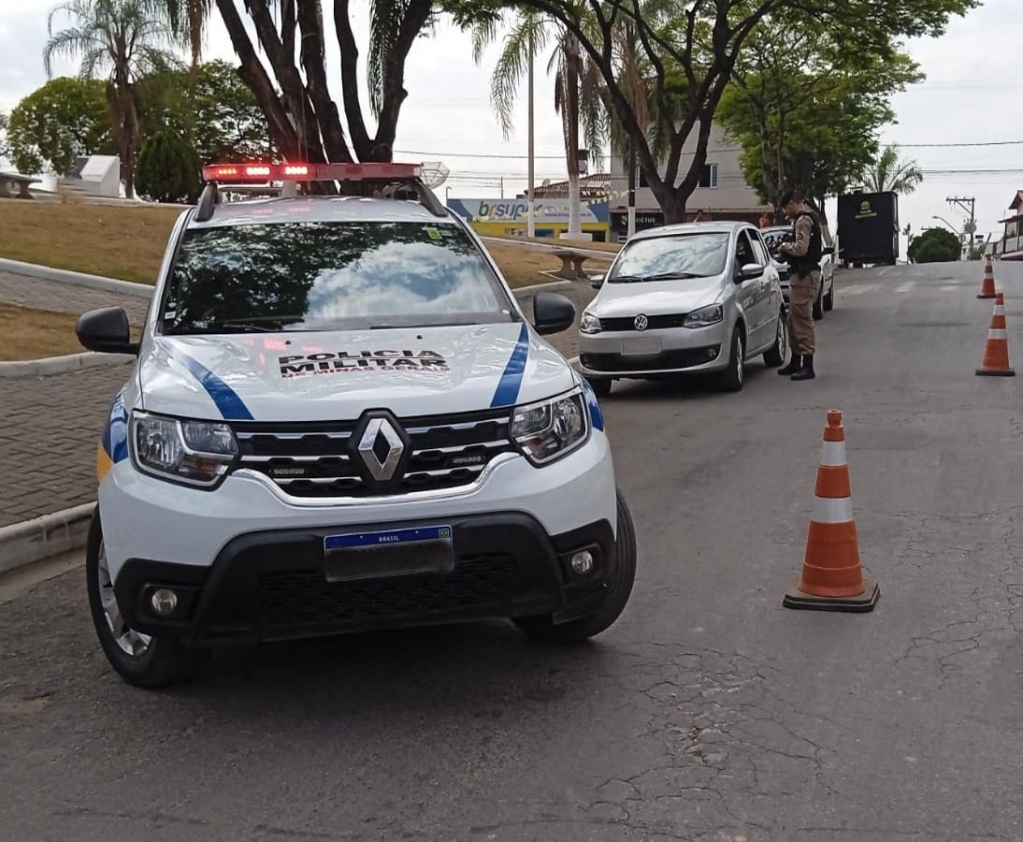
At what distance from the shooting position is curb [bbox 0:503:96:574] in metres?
6.34

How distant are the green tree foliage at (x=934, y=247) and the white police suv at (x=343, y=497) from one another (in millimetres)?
118814

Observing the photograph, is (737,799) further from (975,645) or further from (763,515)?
(763,515)

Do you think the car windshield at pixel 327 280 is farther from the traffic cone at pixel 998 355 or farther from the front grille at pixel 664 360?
the traffic cone at pixel 998 355

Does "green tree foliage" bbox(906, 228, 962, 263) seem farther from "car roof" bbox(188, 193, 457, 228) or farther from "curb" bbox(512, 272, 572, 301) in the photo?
"car roof" bbox(188, 193, 457, 228)

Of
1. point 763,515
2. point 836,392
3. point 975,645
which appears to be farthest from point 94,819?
point 836,392

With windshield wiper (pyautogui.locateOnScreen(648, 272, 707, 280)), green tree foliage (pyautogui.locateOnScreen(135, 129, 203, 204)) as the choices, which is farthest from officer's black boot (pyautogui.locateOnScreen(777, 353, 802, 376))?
green tree foliage (pyautogui.locateOnScreen(135, 129, 203, 204))

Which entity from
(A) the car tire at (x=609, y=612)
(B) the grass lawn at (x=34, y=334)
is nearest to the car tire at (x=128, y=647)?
(A) the car tire at (x=609, y=612)

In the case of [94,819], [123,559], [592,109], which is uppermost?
[592,109]

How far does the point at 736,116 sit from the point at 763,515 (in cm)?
3855

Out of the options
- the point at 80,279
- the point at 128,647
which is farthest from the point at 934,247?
the point at 128,647

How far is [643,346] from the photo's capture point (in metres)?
11.9

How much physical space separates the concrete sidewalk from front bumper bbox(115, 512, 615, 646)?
119 inches

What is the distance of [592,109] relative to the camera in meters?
33.2

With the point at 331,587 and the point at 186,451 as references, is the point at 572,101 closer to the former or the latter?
the point at 186,451
